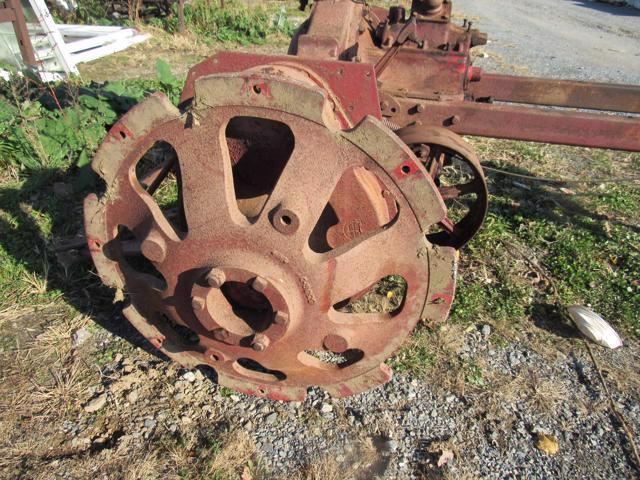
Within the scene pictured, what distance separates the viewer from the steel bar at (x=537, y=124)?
2.88m

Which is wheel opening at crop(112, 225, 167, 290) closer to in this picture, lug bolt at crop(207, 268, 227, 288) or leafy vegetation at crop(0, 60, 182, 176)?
lug bolt at crop(207, 268, 227, 288)

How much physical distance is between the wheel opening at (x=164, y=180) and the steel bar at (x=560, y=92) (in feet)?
7.96

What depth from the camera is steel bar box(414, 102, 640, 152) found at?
2879 millimetres

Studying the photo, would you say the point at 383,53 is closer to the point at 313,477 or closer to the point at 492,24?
the point at 313,477

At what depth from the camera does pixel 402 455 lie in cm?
245

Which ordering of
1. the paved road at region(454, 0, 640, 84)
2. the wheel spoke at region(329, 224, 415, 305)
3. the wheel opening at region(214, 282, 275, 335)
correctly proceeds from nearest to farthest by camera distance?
the wheel spoke at region(329, 224, 415, 305), the wheel opening at region(214, 282, 275, 335), the paved road at region(454, 0, 640, 84)

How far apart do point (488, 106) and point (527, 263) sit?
1.40 meters

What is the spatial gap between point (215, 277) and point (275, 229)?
1.05ft

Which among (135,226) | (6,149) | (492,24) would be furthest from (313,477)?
(492,24)

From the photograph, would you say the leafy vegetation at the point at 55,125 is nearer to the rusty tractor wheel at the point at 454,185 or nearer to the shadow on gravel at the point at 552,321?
the rusty tractor wheel at the point at 454,185

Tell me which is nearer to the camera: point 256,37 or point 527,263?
point 527,263

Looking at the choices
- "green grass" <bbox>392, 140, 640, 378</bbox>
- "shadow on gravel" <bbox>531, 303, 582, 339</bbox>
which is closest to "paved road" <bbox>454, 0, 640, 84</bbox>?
"green grass" <bbox>392, 140, 640, 378</bbox>

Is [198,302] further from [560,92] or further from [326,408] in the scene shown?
[560,92]

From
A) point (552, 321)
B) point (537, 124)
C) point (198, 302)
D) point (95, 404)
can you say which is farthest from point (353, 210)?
point (552, 321)
